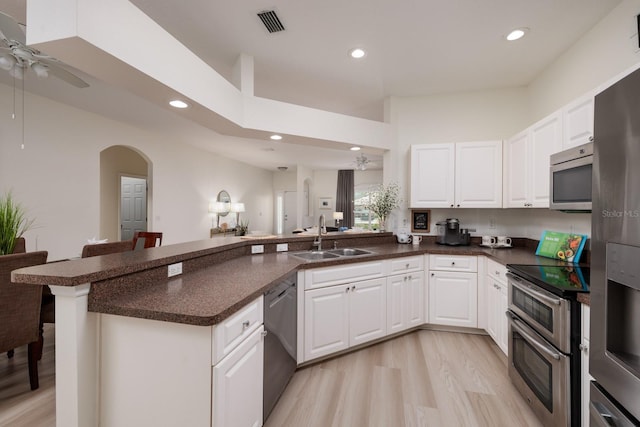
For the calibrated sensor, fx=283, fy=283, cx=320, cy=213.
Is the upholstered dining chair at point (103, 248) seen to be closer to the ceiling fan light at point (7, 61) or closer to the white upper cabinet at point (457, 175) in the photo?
the ceiling fan light at point (7, 61)

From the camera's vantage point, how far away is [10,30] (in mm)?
1787

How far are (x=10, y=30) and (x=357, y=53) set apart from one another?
2496mm

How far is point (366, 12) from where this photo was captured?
213 cm

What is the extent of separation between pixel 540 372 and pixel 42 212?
539 centimetres

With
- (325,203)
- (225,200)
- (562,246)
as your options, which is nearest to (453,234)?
(562,246)

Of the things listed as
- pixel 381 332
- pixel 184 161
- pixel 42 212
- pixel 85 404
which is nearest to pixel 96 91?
pixel 42 212

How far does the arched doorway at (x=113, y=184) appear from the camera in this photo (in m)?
5.41

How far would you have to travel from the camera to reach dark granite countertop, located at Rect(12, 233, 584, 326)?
1.17 metres

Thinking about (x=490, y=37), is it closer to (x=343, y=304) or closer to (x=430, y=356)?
(x=343, y=304)

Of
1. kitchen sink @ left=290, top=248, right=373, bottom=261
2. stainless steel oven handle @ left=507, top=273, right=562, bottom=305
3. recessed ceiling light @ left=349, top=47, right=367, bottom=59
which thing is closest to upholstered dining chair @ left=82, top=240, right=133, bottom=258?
kitchen sink @ left=290, top=248, right=373, bottom=261

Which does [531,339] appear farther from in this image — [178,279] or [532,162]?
[178,279]

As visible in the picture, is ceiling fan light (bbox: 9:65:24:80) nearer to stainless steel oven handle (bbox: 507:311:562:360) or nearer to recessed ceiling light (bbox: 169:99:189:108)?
recessed ceiling light (bbox: 169:99:189:108)

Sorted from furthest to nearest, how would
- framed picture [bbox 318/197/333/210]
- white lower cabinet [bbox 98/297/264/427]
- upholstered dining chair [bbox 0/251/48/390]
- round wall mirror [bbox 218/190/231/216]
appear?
framed picture [bbox 318/197/333/210]
round wall mirror [bbox 218/190/231/216]
upholstered dining chair [bbox 0/251/48/390]
white lower cabinet [bbox 98/297/264/427]

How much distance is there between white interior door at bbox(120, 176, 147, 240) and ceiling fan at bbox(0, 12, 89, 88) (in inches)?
182
